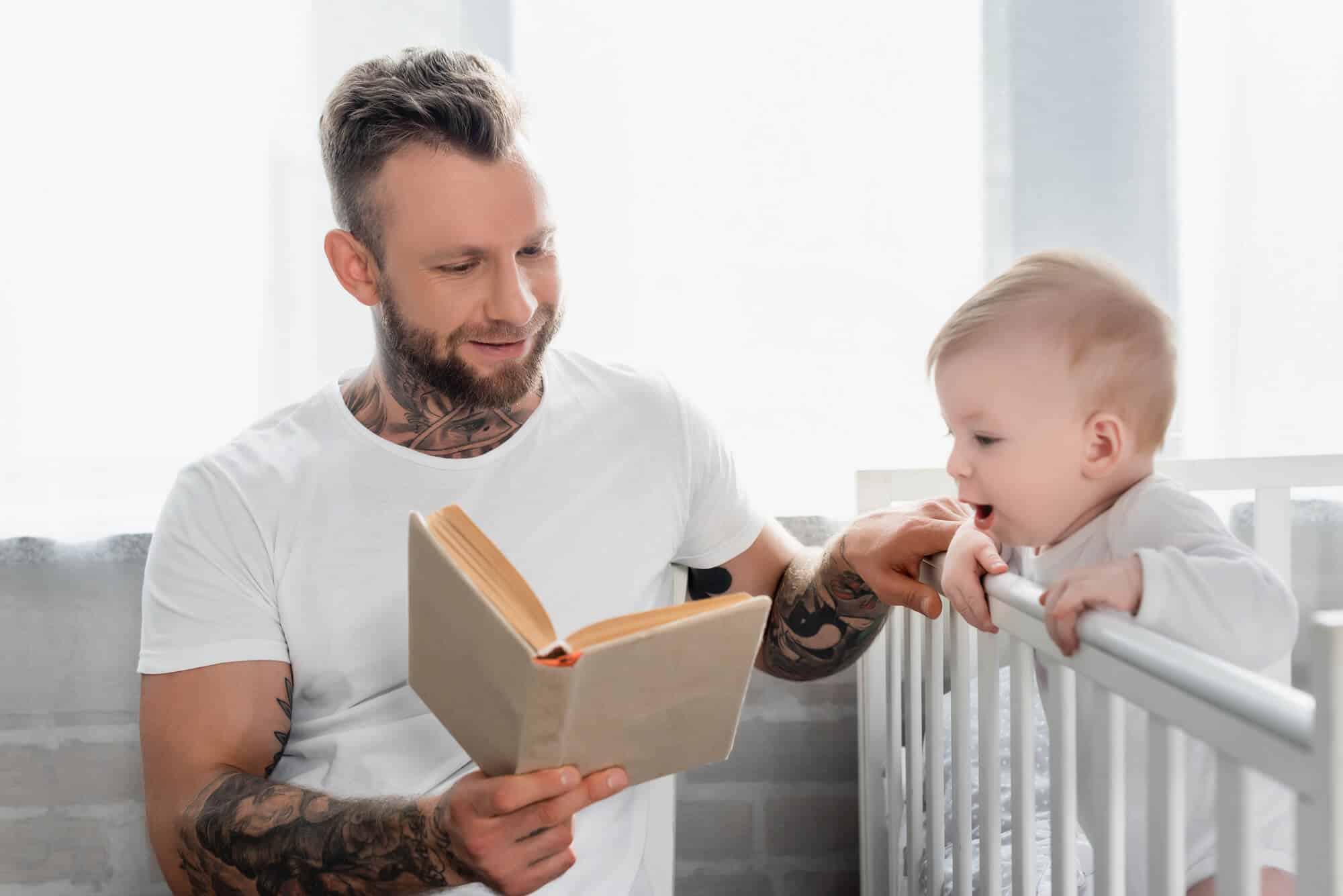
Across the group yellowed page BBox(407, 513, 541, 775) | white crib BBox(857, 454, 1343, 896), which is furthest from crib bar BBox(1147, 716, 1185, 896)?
yellowed page BBox(407, 513, 541, 775)

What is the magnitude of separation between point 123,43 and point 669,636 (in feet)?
4.34

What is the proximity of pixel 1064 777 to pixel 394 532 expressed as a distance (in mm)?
703

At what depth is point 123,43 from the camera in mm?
1426

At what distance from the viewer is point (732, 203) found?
58.3 inches

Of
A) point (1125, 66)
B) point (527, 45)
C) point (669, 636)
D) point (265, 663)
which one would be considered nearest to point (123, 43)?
point (527, 45)

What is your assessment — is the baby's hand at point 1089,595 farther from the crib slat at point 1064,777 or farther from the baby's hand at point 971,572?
the baby's hand at point 971,572

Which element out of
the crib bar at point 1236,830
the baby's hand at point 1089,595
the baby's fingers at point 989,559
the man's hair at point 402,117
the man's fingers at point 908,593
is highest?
the man's hair at point 402,117

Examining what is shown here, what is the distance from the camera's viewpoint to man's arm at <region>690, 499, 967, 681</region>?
999mm

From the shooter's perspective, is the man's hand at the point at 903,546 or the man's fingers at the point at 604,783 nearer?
the man's fingers at the point at 604,783

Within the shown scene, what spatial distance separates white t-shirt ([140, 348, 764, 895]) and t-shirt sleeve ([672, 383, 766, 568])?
4cm

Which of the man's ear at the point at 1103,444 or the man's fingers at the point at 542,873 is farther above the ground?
the man's ear at the point at 1103,444

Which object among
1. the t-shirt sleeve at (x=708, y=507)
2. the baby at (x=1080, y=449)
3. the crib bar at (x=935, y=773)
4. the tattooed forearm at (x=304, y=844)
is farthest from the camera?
the t-shirt sleeve at (x=708, y=507)

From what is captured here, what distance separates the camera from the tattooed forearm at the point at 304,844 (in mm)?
845

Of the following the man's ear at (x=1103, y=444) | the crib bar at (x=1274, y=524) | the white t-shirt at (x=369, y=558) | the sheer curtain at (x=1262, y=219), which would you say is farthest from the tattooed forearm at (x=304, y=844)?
the sheer curtain at (x=1262, y=219)
